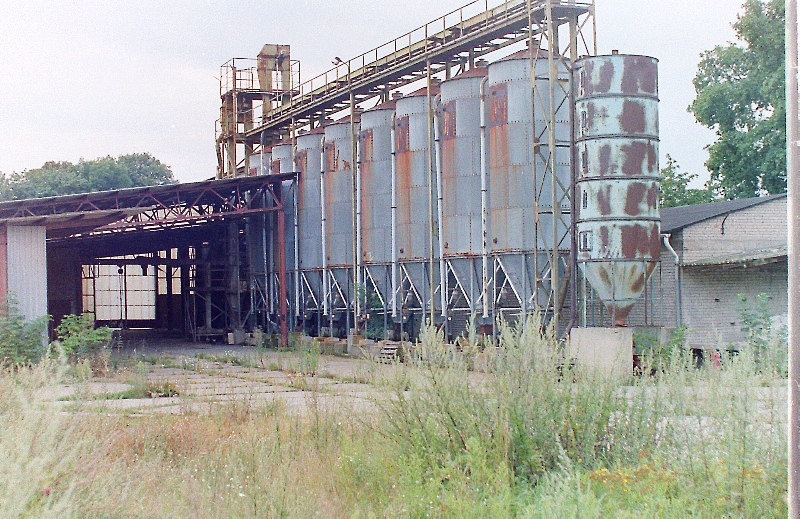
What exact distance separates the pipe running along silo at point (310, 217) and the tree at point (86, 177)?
37.7m

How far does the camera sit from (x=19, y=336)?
21.7m

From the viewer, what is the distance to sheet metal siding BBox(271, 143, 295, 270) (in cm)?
3497

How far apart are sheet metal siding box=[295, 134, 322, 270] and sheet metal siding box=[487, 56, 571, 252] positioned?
10.5 metres

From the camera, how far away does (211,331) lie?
3859cm

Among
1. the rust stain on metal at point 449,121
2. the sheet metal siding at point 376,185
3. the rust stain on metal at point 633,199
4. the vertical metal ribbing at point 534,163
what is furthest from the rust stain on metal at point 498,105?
the sheet metal siding at point 376,185

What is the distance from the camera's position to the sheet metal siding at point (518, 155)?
74.6ft

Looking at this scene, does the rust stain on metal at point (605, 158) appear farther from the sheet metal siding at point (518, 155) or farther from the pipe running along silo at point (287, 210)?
the pipe running along silo at point (287, 210)

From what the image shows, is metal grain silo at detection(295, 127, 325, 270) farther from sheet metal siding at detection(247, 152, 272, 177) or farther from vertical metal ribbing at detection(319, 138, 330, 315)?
sheet metal siding at detection(247, 152, 272, 177)

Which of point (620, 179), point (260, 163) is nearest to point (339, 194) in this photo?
point (260, 163)

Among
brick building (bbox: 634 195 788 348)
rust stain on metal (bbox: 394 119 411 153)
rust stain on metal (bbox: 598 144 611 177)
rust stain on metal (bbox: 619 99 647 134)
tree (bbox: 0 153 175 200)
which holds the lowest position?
brick building (bbox: 634 195 788 348)

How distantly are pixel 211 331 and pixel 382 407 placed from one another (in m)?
30.2

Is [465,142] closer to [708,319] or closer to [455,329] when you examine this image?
[455,329]

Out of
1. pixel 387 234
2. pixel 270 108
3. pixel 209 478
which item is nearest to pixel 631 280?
pixel 387 234

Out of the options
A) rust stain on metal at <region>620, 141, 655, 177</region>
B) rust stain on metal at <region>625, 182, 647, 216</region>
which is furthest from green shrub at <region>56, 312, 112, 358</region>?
rust stain on metal at <region>620, 141, 655, 177</region>
